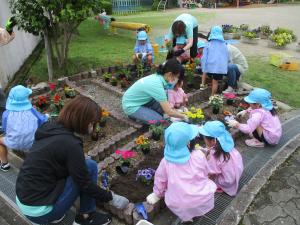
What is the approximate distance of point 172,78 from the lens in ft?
14.3

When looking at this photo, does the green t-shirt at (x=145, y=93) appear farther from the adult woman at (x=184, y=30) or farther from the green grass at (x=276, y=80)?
the green grass at (x=276, y=80)

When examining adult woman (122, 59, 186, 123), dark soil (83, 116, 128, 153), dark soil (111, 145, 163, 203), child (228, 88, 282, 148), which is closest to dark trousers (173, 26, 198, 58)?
adult woman (122, 59, 186, 123)

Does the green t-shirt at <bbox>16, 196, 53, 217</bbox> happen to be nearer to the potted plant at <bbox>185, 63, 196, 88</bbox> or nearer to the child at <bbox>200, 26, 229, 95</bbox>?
the child at <bbox>200, 26, 229, 95</bbox>

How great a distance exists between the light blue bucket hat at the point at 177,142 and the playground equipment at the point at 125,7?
750 inches

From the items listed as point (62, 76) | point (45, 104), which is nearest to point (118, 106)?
point (45, 104)

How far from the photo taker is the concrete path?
3.08 meters

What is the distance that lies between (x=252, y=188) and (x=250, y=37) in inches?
302

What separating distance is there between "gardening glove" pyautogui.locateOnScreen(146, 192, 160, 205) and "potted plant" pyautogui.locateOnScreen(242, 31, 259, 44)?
8.23 m

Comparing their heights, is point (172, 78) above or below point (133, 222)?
above

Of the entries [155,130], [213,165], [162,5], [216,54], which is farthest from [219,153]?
[162,5]

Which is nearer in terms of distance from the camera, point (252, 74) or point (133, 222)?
point (133, 222)

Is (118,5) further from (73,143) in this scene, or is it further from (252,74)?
(73,143)

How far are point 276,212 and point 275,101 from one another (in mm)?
2893

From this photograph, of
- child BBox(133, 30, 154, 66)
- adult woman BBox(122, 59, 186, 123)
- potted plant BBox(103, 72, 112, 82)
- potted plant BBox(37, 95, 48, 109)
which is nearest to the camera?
adult woman BBox(122, 59, 186, 123)
